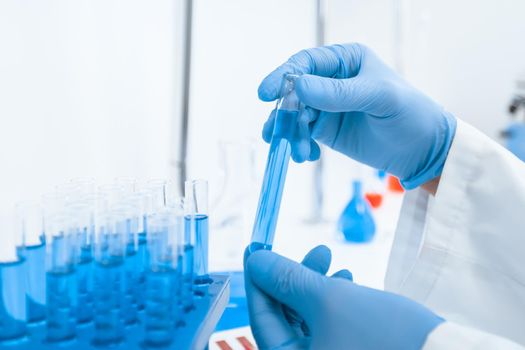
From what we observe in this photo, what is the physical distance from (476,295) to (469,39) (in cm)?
278

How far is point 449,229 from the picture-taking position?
1.10 metres

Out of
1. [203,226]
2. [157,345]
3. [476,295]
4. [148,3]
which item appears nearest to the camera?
[157,345]

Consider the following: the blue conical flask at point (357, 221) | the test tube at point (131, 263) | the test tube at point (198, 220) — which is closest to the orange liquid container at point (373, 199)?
the blue conical flask at point (357, 221)

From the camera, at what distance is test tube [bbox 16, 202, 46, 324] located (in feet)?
2.24

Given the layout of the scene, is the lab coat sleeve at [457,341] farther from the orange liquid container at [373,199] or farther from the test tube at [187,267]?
the orange liquid container at [373,199]

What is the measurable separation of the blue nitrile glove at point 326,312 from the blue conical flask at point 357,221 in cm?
104

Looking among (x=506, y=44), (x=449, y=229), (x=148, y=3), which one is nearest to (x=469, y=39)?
(x=506, y=44)

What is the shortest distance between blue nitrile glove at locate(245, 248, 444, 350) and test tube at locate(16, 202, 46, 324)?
319 millimetres

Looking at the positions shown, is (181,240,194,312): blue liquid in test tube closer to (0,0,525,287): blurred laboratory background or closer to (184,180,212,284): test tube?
(184,180,212,284): test tube

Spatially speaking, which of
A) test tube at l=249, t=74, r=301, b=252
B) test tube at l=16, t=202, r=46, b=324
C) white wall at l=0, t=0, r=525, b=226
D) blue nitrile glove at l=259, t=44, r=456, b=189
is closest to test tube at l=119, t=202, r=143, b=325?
test tube at l=16, t=202, r=46, b=324

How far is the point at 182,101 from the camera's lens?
1.79 metres

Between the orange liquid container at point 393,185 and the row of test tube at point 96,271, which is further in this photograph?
the orange liquid container at point 393,185

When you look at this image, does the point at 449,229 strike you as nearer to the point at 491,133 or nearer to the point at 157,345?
the point at 157,345

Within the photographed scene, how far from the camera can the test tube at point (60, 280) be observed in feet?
2.15
